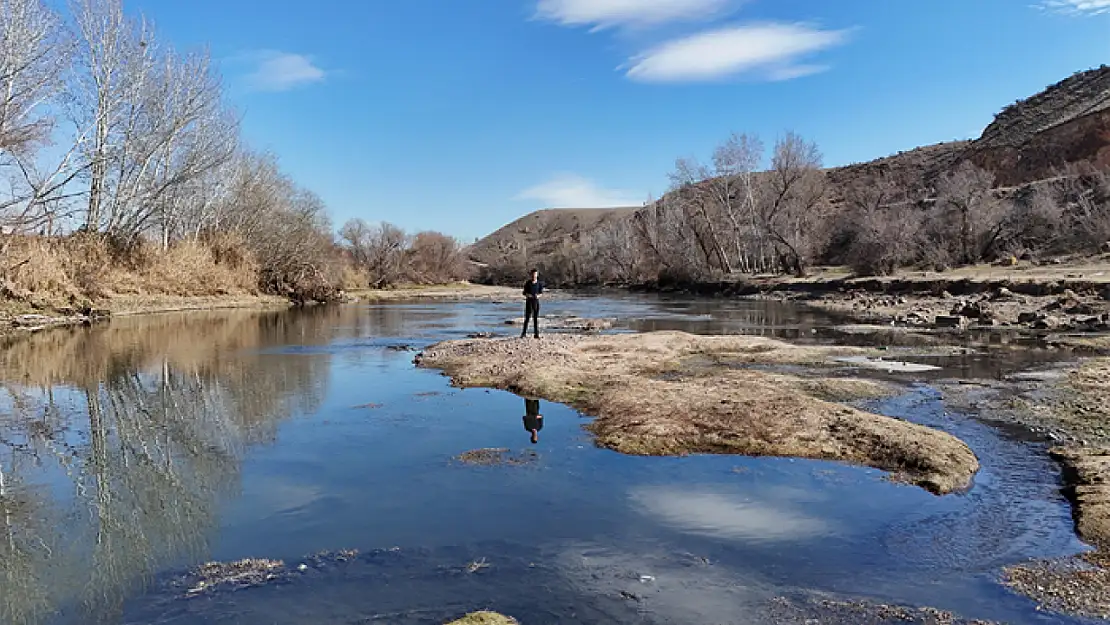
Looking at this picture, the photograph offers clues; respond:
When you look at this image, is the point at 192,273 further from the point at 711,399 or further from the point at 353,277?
the point at 711,399

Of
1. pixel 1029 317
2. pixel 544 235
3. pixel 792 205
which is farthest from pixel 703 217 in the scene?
pixel 544 235

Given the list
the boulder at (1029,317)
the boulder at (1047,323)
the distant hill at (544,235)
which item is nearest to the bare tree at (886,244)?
Result: the boulder at (1029,317)

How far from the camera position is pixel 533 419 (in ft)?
37.3

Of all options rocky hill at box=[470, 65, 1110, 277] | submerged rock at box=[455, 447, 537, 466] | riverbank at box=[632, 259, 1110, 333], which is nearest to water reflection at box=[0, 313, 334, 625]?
submerged rock at box=[455, 447, 537, 466]

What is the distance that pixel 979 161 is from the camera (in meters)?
95.1

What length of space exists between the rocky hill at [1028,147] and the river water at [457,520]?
77461 mm

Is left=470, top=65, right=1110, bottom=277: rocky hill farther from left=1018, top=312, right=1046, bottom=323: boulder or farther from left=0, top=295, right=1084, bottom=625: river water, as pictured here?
left=0, top=295, right=1084, bottom=625: river water

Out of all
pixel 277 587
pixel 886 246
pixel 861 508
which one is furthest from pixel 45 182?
pixel 886 246

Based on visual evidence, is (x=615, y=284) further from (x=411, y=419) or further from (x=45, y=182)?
(x=411, y=419)

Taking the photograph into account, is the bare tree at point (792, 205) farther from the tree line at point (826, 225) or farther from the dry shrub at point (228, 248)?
the dry shrub at point (228, 248)

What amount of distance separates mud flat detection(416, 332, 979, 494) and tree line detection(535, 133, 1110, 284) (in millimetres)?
37289

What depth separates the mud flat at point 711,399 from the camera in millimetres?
9086

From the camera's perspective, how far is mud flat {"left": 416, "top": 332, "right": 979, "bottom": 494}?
9.09 metres

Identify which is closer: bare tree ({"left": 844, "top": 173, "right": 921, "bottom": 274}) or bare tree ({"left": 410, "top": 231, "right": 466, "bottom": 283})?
bare tree ({"left": 844, "top": 173, "right": 921, "bottom": 274})
